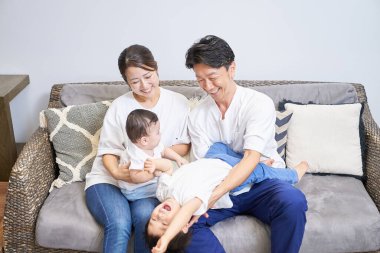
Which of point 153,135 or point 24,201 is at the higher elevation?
point 153,135

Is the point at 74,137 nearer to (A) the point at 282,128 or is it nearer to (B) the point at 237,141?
(B) the point at 237,141

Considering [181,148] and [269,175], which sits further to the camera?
[181,148]

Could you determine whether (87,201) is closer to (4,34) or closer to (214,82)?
(214,82)

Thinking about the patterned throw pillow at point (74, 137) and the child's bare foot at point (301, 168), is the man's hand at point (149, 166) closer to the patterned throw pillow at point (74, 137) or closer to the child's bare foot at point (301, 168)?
the patterned throw pillow at point (74, 137)

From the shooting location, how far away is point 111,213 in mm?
1761

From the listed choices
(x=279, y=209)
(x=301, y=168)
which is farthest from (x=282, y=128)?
(x=279, y=209)

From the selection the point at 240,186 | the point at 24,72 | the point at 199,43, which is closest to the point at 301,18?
the point at 199,43

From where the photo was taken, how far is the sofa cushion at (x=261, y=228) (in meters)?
1.75

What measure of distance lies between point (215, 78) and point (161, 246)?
69cm

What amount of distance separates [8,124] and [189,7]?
1.22 m

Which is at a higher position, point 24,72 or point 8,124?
point 24,72

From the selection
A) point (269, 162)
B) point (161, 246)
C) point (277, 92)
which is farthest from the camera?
point (277, 92)

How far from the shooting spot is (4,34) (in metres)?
2.54

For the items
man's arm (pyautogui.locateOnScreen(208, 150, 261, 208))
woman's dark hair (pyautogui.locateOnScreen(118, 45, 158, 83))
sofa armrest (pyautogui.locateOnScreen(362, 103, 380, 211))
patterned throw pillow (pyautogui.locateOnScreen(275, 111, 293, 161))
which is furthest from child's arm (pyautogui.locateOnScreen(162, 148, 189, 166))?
sofa armrest (pyautogui.locateOnScreen(362, 103, 380, 211))
